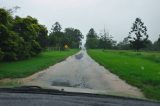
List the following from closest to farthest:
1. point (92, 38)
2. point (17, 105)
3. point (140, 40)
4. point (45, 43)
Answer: point (17, 105)
point (45, 43)
point (140, 40)
point (92, 38)

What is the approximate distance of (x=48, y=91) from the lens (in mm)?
3457

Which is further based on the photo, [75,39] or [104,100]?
[75,39]

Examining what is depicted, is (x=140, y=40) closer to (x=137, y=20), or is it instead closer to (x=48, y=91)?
(x=137, y=20)

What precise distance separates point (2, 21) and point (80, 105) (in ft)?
98.1

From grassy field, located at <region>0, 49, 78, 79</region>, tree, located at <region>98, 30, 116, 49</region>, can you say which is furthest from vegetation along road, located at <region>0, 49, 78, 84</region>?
tree, located at <region>98, 30, 116, 49</region>

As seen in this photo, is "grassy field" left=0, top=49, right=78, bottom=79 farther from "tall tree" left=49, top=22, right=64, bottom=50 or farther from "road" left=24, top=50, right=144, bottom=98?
"tall tree" left=49, top=22, right=64, bottom=50

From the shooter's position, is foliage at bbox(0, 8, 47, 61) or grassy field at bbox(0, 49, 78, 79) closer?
grassy field at bbox(0, 49, 78, 79)

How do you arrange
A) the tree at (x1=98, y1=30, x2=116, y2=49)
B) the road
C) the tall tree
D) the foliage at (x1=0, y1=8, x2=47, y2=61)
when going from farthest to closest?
the tree at (x1=98, y1=30, x2=116, y2=49)
the tall tree
the foliage at (x1=0, y1=8, x2=47, y2=61)
the road

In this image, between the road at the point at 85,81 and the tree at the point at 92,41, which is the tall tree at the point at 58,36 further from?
the road at the point at 85,81

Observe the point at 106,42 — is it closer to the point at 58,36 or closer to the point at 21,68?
the point at 58,36

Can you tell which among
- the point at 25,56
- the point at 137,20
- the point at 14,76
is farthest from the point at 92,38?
the point at 14,76

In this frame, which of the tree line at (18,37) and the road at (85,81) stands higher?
the tree line at (18,37)

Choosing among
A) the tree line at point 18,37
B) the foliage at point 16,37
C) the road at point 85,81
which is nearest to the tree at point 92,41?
the tree line at point 18,37

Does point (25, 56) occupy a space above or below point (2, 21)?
below
